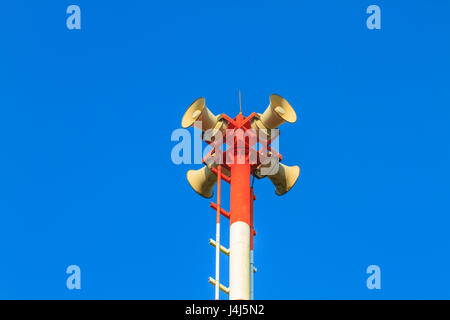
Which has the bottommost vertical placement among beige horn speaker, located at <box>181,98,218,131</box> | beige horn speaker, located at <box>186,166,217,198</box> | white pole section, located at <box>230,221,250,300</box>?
white pole section, located at <box>230,221,250,300</box>

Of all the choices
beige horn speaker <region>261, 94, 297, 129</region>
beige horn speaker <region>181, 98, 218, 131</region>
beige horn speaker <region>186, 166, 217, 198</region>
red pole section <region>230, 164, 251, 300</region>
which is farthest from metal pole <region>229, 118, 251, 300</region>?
beige horn speaker <region>186, 166, 217, 198</region>

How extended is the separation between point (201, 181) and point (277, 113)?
5.44 meters

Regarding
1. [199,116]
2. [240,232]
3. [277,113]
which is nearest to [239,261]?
Result: [240,232]

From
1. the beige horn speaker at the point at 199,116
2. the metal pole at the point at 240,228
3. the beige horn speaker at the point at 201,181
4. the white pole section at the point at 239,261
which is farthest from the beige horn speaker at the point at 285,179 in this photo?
the white pole section at the point at 239,261

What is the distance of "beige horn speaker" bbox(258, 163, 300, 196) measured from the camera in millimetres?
50225

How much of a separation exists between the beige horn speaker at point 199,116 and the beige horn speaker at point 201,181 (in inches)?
105

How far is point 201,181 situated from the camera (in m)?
50.7

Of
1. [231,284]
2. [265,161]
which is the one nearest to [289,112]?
[265,161]

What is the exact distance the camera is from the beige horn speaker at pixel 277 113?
159 ft

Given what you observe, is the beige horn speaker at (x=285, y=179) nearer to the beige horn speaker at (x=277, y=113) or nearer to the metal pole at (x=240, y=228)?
the beige horn speaker at (x=277, y=113)

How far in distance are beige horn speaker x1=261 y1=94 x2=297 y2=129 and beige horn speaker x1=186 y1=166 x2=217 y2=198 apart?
4.04 meters

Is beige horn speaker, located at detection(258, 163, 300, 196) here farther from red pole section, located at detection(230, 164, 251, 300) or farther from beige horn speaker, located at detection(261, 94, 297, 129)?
red pole section, located at detection(230, 164, 251, 300)

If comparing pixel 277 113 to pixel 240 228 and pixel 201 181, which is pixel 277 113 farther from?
pixel 240 228
